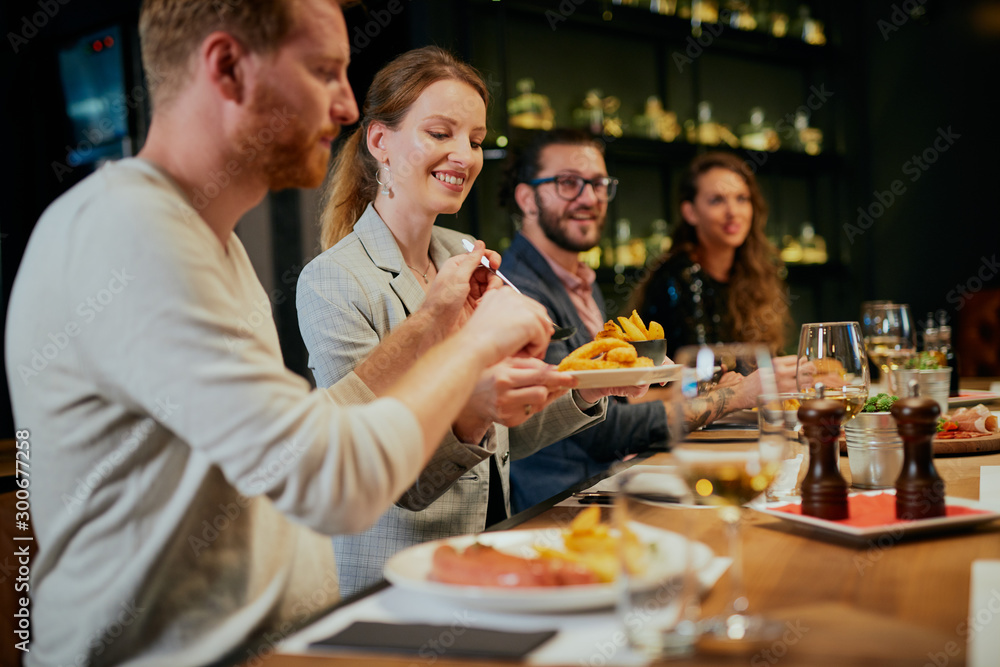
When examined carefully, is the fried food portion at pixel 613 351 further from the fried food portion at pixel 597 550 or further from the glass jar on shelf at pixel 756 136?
the glass jar on shelf at pixel 756 136

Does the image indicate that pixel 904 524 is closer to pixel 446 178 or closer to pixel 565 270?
pixel 446 178

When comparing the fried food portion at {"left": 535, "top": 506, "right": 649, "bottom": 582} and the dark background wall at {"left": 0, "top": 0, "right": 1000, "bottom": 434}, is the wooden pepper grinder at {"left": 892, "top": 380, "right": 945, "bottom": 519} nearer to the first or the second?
the fried food portion at {"left": 535, "top": 506, "right": 649, "bottom": 582}

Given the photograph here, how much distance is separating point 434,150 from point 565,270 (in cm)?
122

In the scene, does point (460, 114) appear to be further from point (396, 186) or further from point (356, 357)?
point (356, 357)

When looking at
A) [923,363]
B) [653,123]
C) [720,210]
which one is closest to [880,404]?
[923,363]

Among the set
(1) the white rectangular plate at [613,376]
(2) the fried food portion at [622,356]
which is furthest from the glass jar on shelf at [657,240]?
(1) the white rectangular plate at [613,376]

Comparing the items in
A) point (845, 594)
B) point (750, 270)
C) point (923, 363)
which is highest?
point (750, 270)

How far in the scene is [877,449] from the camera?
1.35 meters

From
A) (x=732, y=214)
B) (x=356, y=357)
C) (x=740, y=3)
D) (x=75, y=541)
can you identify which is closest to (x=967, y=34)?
(x=740, y=3)

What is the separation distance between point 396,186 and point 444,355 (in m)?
1.03

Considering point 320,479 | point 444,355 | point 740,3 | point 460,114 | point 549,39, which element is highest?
point 740,3

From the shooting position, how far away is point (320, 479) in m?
0.84

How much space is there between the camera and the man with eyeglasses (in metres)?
2.41

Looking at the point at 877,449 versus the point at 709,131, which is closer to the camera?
the point at 877,449
